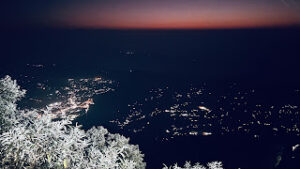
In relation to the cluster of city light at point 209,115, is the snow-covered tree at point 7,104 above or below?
above

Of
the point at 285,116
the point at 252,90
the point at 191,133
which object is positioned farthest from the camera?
the point at 252,90

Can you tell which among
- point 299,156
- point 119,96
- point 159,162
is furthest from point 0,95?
point 119,96

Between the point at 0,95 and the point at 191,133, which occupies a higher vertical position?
the point at 0,95

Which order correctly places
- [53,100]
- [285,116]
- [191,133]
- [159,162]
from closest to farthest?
[159,162] → [191,133] → [285,116] → [53,100]

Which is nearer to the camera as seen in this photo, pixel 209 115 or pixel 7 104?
pixel 7 104

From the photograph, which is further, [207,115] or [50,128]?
[207,115]

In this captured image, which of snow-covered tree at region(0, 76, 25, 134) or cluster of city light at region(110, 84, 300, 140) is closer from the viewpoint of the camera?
snow-covered tree at region(0, 76, 25, 134)

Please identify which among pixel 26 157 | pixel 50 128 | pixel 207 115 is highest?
pixel 50 128

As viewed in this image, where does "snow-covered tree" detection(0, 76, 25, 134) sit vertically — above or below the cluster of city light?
above

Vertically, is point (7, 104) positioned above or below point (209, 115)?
above

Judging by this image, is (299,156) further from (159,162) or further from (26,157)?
(26,157)

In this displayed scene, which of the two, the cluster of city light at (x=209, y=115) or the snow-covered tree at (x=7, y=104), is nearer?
the snow-covered tree at (x=7, y=104)
